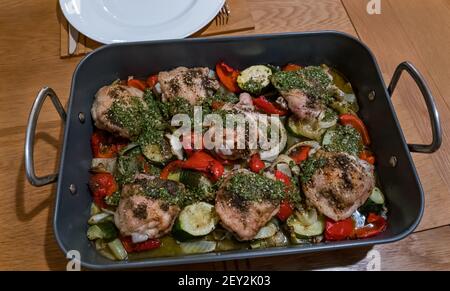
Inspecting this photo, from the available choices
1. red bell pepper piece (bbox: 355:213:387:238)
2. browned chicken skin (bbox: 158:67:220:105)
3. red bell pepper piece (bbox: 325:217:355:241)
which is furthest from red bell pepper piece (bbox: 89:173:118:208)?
red bell pepper piece (bbox: 355:213:387:238)

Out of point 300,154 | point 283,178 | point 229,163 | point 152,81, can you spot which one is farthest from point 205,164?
point 152,81

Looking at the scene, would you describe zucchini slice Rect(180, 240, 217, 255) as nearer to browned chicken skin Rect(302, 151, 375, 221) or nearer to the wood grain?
browned chicken skin Rect(302, 151, 375, 221)

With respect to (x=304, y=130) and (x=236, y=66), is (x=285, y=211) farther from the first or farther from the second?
Answer: (x=236, y=66)

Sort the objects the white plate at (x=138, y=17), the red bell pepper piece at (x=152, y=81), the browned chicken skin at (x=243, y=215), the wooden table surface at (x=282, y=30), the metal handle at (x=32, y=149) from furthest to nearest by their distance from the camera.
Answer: the white plate at (x=138, y=17), the red bell pepper piece at (x=152, y=81), the wooden table surface at (x=282, y=30), the browned chicken skin at (x=243, y=215), the metal handle at (x=32, y=149)

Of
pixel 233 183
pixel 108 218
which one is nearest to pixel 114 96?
pixel 108 218

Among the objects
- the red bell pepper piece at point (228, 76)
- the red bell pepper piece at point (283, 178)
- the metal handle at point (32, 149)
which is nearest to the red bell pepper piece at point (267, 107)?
the red bell pepper piece at point (228, 76)

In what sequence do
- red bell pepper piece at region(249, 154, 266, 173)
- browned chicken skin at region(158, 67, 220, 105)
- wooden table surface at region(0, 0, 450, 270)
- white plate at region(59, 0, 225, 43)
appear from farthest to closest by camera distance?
white plate at region(59, 0, 225, 43) < browned chicken skin at region(158, 67, 220, 105) < red bell pepper piece at region(249, 154, 266, 173) < wooden table surface at region(0, 0, 450, 270)

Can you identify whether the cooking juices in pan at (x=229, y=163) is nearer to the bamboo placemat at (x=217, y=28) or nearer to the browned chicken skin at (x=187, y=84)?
the browned chicken skin at (x=187, y=84)
